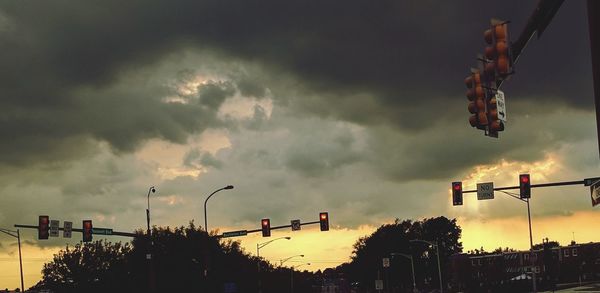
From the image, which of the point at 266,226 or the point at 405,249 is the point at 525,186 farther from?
the point at 405,249

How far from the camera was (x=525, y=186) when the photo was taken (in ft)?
107

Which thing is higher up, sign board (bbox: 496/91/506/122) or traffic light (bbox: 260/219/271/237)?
sign board (bbox: 496/91/506/122)

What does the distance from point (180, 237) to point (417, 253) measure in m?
93.0

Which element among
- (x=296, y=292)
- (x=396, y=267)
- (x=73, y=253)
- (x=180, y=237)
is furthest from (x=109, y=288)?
(x=396, y=267)

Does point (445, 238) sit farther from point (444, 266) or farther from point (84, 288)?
point (84, 288)

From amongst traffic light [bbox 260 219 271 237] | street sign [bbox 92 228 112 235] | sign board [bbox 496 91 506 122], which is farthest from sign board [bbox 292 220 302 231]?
sign board [bbox 496 91 506 122]

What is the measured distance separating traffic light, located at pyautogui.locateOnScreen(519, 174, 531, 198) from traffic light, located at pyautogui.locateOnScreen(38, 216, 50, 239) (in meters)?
30.3

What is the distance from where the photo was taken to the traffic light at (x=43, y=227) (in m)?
43.2

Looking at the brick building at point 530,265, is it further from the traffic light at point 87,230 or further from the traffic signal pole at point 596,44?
the traffic signal pole at point 596,44

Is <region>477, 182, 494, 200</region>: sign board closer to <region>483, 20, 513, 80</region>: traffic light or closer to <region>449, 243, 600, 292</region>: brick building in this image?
<region>483, 20, 513, 80</region>: traffic light

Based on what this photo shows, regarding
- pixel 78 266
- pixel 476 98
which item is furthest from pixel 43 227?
pixel 78 266

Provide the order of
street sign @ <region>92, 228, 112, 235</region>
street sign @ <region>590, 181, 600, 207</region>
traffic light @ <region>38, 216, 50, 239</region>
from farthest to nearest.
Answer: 1. street sign @ <region>92, 228, 112, 235</region>
2. traffic light @ <region>38, 216, 50, 239</region>
3. street sign @ <region>590, 181, 600, 207</region>

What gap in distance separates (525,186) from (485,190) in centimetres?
421

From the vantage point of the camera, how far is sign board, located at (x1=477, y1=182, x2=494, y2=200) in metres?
36.6
